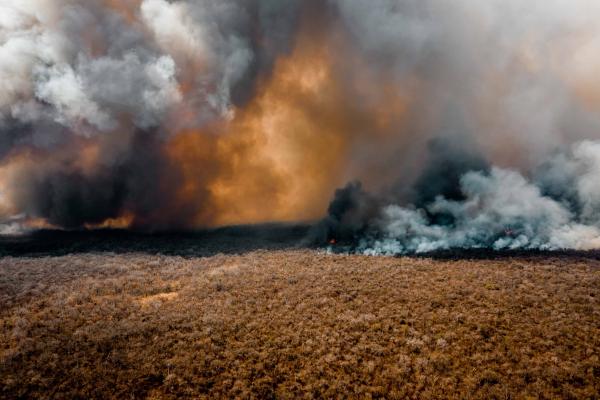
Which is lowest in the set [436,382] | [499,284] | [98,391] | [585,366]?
[98,391]

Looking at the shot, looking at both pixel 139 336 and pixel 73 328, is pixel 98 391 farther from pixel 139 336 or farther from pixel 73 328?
pixel 73 328

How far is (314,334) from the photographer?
22.9m

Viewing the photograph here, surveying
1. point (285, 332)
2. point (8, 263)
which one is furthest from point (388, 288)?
point (8, 263)

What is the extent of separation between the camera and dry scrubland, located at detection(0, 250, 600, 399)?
1736 cm

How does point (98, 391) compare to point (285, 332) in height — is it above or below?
below

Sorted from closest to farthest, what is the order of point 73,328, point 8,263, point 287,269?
1. point 73,328
2. point 287,269
3. point 8,263

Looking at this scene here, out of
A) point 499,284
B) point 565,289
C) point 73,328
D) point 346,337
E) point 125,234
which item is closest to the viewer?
point 346,337

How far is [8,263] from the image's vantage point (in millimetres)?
47531

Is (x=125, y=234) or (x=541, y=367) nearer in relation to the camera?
(x=541, y=367)

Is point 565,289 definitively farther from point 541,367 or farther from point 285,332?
point 285,332

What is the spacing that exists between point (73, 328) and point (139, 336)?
545 centimetres

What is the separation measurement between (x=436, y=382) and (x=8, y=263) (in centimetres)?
5745

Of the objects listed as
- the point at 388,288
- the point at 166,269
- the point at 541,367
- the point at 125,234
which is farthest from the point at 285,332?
the point at 125,234

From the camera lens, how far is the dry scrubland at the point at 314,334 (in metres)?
17.4
